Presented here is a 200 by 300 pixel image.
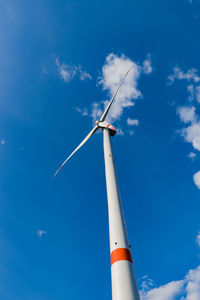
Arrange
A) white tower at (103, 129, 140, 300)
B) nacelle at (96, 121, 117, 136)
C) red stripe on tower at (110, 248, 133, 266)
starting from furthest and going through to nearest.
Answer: nacelle at (96, 121, 117, 136) → red stripe on tower at (110, 248, 133, 266) → white tower at (103, 129, 140, 300)

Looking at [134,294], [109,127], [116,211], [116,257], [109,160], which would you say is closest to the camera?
[134,294]

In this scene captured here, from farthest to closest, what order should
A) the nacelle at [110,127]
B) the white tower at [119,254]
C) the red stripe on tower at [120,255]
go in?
1. the nacelle at [110,127]
2. the red stripe on tower at [120,255]
3. the white tower at [119,254]

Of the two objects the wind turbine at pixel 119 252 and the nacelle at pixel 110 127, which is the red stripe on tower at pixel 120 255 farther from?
the nacelle at pixel 110 127

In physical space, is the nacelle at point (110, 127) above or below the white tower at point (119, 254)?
above

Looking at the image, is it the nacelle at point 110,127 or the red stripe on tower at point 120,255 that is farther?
the nacelle at point 110,127

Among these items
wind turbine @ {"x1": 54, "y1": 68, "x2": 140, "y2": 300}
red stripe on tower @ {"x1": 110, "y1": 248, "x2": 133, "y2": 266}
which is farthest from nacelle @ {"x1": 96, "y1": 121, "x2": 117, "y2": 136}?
red stripe on tower @ {"x1": 110, "y1": 248, "x2": 133, "y2": 266}

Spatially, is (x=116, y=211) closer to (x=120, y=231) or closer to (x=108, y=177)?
(x=120, y=231)

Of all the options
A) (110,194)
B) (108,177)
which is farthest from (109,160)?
(110,194)

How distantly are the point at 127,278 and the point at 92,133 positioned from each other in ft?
60.0

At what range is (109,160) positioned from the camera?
1532 cm

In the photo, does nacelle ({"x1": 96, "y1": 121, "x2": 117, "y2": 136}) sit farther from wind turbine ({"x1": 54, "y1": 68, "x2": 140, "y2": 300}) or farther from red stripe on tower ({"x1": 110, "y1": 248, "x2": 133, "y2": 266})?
red stripe on tower ({"x1": 110, "y1": 248, "x2": 133, "y2": 266})

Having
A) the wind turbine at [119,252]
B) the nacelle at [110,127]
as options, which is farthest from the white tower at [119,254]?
the nacelle at [110,127]

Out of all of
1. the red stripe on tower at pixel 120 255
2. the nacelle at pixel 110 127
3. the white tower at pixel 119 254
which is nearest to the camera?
the white tower at pixel 119 254

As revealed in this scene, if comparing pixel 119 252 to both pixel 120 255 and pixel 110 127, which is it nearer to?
pixel 120 255
